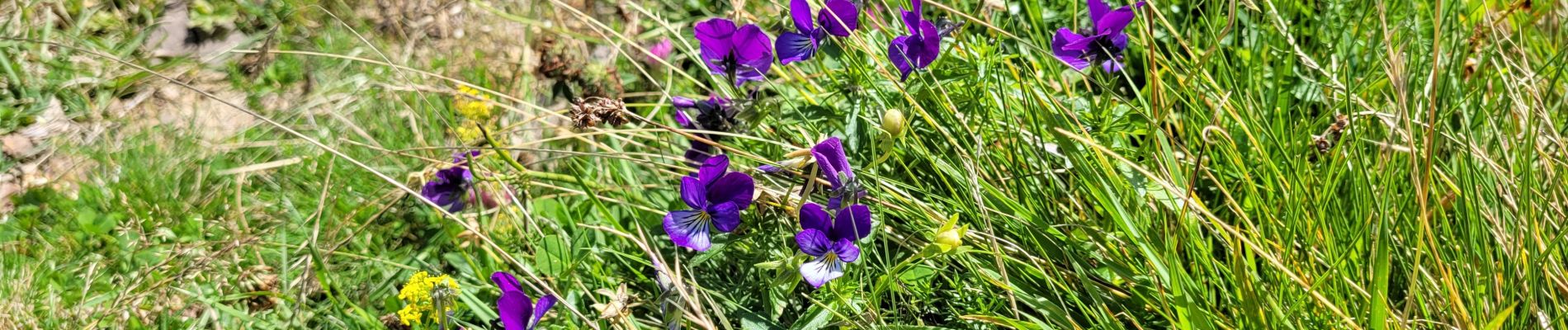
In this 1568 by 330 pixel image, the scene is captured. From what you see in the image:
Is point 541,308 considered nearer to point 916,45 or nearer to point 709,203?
point 709,203

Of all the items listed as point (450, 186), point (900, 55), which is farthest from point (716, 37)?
point (450, 186)

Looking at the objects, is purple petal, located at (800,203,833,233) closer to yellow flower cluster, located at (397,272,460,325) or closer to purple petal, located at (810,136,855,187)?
purple petal, located at (810,136,855,187)

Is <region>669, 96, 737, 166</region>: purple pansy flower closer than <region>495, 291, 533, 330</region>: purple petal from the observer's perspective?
No

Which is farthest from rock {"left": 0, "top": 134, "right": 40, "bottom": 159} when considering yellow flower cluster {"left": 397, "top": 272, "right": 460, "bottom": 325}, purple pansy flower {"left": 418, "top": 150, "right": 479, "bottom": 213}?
yellow flower cluster {"left": 397, "top": 272, "right": 460, "bottom": 325}

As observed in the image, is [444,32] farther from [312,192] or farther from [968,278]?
[968,278]

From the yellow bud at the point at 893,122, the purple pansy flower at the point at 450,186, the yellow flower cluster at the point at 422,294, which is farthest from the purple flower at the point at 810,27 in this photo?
the purple pansy flower at the point at 450,186

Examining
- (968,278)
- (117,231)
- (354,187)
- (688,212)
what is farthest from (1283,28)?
(117,231)

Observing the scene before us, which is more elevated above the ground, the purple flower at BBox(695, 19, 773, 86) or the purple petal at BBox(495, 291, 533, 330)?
the purple flower at BBox(695, 19, 773, 86)
